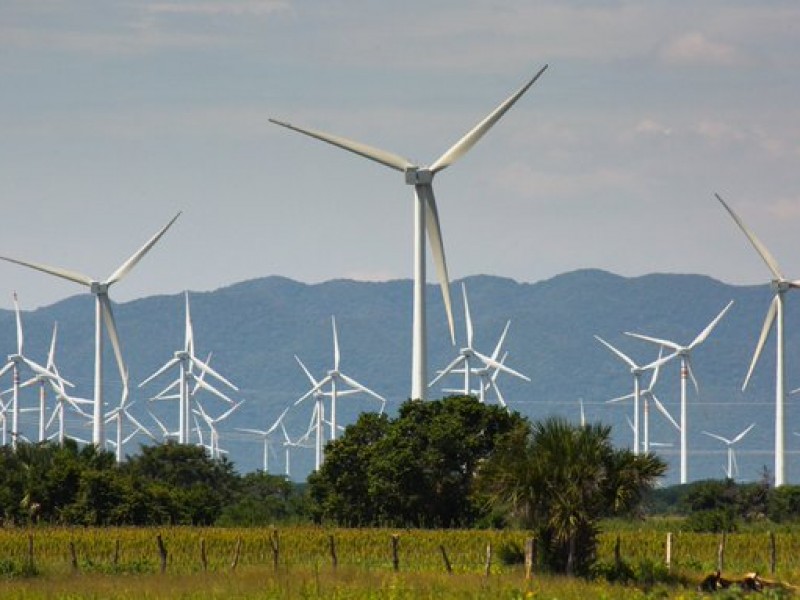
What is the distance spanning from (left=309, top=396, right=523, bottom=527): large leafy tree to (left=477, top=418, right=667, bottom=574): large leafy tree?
3480 centimetres

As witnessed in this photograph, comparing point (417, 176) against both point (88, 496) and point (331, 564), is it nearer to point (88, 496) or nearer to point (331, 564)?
point (88, 496)

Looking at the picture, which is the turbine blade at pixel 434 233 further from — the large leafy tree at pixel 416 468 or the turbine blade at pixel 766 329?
the turbine blade at pixel 766 329

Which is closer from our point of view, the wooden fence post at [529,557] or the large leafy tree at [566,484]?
the wooden fence post at [529,557]

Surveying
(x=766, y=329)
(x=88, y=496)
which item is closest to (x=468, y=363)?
(x=766, y=329)

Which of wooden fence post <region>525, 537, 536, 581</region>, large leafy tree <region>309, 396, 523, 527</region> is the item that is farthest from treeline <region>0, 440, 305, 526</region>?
wooden fence post <region>525, 537, 536, 581</region>

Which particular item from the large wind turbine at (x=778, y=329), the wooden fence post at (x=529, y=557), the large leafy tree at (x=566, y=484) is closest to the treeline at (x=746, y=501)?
the large wind turbine at (x=778, y=329)

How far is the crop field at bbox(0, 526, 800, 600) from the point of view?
205ft

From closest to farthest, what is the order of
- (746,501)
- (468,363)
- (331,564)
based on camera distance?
1. (331,564)
2. (746,501)
3. (468,363)

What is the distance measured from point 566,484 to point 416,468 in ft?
129

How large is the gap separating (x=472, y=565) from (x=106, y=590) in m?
18.6

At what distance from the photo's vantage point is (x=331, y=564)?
76750 mm

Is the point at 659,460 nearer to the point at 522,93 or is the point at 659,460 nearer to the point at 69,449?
the point at 522,93

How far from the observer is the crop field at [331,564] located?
62438 millimetres

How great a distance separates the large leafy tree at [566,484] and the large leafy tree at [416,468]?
114 feet
